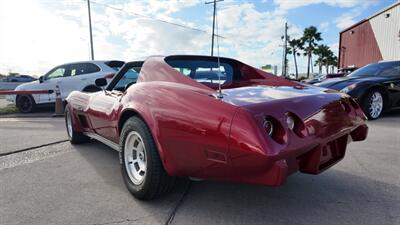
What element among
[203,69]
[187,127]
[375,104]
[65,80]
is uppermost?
[203,69]

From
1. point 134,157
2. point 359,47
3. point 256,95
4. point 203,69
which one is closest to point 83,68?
point 203,69

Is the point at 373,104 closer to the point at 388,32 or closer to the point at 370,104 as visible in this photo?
the point at 370,104

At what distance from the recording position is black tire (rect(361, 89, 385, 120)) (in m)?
6.69

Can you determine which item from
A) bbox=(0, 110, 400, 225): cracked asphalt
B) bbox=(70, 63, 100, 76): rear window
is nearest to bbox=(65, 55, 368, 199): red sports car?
bbox=(0, 110, 400, 225): cracked asphalt

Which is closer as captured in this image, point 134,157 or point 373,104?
point 134,157

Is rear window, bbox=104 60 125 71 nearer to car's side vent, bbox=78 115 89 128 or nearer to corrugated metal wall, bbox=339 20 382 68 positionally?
car's side vent, bbox=78 115 89 128

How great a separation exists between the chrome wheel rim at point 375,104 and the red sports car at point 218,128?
443cm

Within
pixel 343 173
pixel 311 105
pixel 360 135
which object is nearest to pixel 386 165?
pixel 343 173

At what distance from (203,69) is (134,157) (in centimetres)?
117

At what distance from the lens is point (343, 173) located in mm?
3393

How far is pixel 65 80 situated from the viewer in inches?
371

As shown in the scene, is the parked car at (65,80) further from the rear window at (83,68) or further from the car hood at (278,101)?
the car hood at (278,101)

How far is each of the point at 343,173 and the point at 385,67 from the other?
532cm

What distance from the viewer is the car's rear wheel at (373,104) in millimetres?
6707
